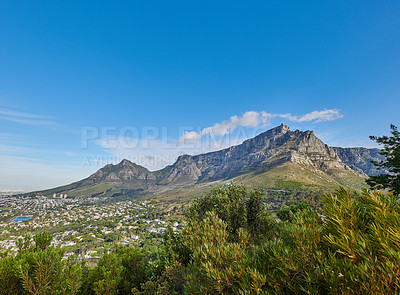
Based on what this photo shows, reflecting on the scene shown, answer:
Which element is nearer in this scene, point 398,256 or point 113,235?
point 398,256

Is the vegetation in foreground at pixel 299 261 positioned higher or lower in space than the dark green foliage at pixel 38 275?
higher

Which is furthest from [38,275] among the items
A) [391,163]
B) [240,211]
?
[391,163]

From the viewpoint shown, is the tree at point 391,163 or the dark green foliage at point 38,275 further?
the tree at point 391,163

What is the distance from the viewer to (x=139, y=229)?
395 ft

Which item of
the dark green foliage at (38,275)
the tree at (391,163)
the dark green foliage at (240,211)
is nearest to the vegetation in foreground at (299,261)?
the dark green foliage at (38,275)

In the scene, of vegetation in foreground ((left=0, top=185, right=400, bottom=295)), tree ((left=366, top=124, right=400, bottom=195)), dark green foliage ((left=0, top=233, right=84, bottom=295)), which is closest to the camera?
vegetation in foreground ((left=0, top=185, right=400, bottom=295))

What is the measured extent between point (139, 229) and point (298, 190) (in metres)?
147

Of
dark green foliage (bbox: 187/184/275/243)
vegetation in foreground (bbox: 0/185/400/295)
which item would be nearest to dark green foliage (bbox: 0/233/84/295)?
vegetation in foreground (bbox: 0/185/400/295)

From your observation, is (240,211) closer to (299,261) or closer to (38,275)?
(299,261)

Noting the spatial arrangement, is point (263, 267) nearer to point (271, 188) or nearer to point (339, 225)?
point (339, 225)

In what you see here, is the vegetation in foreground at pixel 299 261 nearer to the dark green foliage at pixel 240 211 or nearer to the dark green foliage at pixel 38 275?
the dark green foliage at pixel 38 275

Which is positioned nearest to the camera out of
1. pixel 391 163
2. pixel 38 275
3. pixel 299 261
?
pixel 299 261

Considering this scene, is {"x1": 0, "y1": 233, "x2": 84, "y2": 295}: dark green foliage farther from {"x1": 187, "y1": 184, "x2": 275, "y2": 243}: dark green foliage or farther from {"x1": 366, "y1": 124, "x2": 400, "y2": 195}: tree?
{"x1": 366, "y1": 124, "x2": 400, "y2": 195}: tree

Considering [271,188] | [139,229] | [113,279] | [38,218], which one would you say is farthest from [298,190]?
[38,218]
